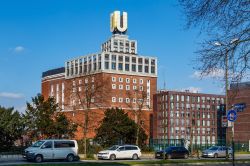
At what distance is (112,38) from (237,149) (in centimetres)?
9235

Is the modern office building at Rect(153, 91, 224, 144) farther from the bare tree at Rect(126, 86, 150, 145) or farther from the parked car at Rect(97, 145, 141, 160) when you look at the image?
the parked car at Rect(97, 145, 141, 160)

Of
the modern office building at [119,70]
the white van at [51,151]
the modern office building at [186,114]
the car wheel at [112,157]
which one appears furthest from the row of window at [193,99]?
the white van at [51,151]

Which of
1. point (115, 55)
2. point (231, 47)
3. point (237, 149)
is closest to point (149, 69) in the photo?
point (115, 55)

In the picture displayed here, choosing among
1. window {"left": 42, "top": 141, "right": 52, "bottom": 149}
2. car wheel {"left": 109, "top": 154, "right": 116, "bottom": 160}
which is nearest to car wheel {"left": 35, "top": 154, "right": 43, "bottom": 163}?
window {"left": 42, "top": 141, "right": 52, "bottom": 149}

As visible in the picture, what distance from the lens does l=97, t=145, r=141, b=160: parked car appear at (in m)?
43.7

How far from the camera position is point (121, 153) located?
4447 cm

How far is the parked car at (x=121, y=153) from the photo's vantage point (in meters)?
43.7

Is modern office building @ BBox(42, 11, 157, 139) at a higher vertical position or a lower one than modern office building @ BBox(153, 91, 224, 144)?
A: higher

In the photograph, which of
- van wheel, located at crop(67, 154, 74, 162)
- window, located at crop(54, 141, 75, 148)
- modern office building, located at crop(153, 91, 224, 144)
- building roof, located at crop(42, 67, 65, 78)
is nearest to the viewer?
window, located at crop(54, 141, 75, 148)

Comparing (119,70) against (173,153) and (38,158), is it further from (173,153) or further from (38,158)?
(38,158)

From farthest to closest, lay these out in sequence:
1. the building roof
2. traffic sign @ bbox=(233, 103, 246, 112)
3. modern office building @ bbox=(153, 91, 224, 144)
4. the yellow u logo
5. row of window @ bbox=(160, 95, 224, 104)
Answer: the building roof → the yellow u logo → row of window @ bbox=(160, 95, 224, 104) → modern office building @ bbox=(153, 91, 224, 144) → traffic sign @ bbox=(233, 103, 246, 112)

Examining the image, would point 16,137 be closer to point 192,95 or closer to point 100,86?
point 100,86

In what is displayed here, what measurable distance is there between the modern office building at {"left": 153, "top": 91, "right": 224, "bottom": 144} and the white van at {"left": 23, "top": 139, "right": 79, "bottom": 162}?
104 m

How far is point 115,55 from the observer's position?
149m
